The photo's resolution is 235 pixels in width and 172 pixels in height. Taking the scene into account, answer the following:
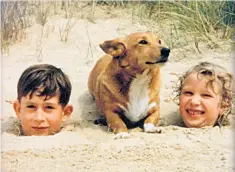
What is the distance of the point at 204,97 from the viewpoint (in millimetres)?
4883

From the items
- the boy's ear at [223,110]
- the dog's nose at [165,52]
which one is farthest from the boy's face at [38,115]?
the boy's ear at [223,110]

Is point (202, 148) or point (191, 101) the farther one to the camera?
point (191, 101)

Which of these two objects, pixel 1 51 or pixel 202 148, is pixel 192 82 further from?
pixel 1 51

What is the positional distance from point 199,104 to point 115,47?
770 millimetres

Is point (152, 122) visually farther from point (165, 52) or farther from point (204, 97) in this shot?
point (165, 52)

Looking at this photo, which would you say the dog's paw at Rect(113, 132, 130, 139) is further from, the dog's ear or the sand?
the dog's ear

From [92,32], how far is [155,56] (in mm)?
2378

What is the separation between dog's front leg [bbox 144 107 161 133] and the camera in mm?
4652

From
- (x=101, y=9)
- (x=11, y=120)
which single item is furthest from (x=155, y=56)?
(x=101, y=9)

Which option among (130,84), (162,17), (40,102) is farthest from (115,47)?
(162,17)

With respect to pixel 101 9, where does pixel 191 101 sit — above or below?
below

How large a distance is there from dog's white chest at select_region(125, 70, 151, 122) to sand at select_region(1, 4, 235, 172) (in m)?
0.17

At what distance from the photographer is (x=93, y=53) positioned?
6336mm

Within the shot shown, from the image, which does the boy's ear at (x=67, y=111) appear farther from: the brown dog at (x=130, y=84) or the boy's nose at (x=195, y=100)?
the boy's nose at (x=195, y=100)
